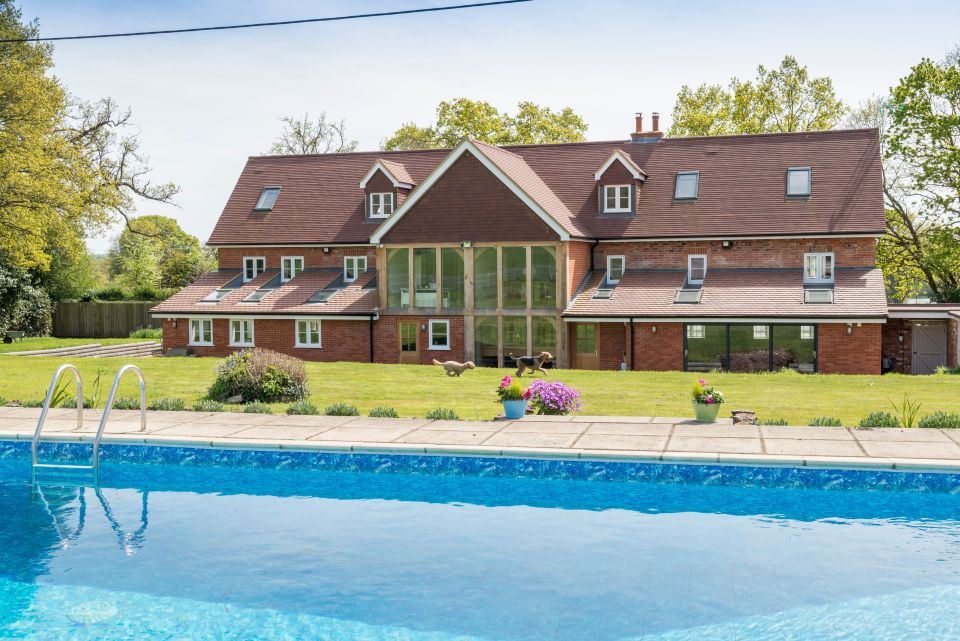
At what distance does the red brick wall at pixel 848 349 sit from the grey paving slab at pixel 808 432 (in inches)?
642

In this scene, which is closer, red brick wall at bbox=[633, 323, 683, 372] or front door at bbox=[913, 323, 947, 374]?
red brick wall at bbox=[633, 323, 683, 372]

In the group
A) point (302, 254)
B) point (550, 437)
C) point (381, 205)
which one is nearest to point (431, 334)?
point (381, 205)

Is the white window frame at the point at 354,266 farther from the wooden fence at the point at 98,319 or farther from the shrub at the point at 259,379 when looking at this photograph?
the shrub at the point at 259,379

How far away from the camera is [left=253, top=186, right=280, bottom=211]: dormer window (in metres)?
40.9

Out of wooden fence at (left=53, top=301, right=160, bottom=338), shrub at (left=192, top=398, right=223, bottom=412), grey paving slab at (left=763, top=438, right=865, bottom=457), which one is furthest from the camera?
wooden fence at (left=53, top=301, right=160, bottom=338)

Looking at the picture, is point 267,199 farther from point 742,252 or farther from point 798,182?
point 798,182

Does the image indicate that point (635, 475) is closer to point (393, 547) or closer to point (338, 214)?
point (393, 547)

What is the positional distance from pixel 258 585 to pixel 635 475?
5623 mm

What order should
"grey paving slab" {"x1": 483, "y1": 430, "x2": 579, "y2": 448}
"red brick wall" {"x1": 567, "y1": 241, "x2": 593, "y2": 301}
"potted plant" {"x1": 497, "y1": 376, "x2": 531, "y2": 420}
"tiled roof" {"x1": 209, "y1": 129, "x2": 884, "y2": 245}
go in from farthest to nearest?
1. "tiled roof" {"x1": 209, "y1": 129, "x2": 884, "y2": 245}
2. "red brick wall" {"x1": 567, "y1": 241, "x2": 593, "y2": 301}
3. "potted plant" {"x1": 497, "y1": 376, "x2": 531, "y2": 420}
4. "grey paving slab" {"x1": 483, "y1": 430, "x2": 579, "y2": 448}

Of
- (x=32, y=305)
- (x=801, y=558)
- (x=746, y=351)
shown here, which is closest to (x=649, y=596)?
(x=801, y=558)

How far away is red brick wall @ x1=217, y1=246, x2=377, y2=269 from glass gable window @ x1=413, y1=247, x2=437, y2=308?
2599mm

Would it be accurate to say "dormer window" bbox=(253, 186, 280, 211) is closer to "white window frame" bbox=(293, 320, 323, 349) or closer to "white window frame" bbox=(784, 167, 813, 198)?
"white window frame" bbox=(293, 320, 323, 349)

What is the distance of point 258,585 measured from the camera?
982 centimetres

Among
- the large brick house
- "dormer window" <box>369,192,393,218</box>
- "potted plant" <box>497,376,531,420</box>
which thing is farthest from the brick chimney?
"potted plant" <box>497,376,531,420</box>
